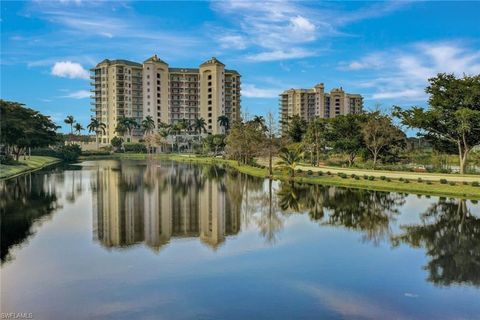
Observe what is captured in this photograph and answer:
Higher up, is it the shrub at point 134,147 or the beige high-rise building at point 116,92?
the beige high-rise building at point 116,92

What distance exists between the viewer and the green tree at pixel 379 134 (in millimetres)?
68062

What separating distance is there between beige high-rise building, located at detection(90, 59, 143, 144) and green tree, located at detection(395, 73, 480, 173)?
120652mm

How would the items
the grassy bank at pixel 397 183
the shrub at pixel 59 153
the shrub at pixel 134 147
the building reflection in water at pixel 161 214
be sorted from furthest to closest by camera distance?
the shrub at pixel 134 147 → the shrub at pixel 59 153 → the grassy bank at pixel 397 183 → the building reflection in water at pixel 161 214

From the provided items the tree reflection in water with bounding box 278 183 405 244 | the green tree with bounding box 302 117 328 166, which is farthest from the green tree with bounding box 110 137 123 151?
the tree reflection in water with bounding box 278 183 405 244

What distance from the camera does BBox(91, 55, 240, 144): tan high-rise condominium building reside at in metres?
165

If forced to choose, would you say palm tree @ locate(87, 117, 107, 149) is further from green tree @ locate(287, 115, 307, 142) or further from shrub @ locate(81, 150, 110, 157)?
green tree @ locate(287, 115, 307, 142)

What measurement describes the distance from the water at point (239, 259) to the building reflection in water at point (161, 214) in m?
0.12

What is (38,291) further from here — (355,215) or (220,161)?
(220,161)

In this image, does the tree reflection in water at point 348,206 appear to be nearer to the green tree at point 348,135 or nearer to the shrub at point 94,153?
the green tree at point 348,135

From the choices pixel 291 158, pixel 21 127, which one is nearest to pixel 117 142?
pixel 21 127

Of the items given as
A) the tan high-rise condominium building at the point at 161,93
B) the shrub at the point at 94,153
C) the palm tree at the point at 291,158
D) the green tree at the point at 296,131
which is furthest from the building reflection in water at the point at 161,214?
the tan high-rise condominium building at the point at 161,93

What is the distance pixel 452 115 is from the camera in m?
58.1

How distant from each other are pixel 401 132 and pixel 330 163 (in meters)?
12.8

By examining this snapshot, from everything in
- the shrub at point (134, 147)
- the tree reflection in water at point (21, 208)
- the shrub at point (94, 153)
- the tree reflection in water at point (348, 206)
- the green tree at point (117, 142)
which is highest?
the green tree at point (117, 142)
